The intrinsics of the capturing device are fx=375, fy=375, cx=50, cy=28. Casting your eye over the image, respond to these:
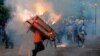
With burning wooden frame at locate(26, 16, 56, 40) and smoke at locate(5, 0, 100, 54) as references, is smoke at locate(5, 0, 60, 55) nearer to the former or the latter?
smoke at locate(5, 0, 100, 54)

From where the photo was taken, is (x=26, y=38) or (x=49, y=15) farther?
(x=26, y=38)

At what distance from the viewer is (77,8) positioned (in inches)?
666

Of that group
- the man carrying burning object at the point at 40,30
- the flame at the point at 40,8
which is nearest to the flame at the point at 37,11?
the flame at the point at 40,8

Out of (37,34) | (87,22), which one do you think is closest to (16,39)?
(87,22)

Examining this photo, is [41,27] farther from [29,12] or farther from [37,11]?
[29,12]

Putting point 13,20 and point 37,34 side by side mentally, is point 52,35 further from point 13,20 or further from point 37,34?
point 13,20

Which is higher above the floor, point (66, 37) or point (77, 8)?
point (77, 8)

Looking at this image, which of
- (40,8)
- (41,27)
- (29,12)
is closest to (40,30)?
(41,27)

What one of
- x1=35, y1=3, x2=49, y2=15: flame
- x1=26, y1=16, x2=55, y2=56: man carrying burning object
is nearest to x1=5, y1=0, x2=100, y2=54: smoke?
x1=35, y1=3, x2=49, y2=15: flame

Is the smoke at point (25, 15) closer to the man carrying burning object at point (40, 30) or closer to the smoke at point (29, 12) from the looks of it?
the smoke at point (29, 12)

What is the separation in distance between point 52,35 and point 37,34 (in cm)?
47

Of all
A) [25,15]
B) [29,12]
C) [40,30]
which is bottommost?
[40,30]

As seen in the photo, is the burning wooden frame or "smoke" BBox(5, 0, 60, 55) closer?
the burning wooden frame

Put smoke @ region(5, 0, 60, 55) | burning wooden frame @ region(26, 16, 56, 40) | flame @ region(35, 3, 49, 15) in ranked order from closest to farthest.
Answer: burning wooden frame @ region(26, 16, 56, 40), flame @ region(35, 3, 49, 15), smoke @ region(5, 0, 60, 55)
